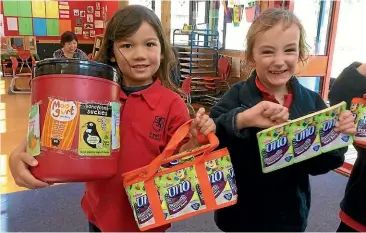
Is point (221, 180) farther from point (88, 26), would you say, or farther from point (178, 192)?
point (88, 26)

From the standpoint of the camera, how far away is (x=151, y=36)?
839 mm

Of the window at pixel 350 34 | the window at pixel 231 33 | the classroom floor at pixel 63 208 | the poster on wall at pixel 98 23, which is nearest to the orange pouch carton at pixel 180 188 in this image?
the classroom floor at pixel 63 208

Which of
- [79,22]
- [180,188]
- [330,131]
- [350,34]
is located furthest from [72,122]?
[79,22]

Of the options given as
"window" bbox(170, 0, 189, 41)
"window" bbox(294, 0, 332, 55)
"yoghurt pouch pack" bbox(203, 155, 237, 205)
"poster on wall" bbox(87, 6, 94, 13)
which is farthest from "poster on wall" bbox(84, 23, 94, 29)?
"yoghurt pouch pack" bbox(203, 155, 237, 205)

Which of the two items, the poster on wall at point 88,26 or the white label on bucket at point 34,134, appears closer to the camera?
the white label on bucket at point 34,134

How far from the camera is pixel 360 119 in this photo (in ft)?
2.65

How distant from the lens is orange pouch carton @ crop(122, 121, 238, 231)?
0.70 metres

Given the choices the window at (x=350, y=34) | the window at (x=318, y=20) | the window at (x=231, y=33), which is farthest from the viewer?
the window at (x=231, y=33)

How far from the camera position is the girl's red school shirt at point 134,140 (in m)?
0.82

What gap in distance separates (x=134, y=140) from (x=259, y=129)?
0.96 feet

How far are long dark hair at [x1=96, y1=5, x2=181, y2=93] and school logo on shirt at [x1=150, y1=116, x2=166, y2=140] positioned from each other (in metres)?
0.14

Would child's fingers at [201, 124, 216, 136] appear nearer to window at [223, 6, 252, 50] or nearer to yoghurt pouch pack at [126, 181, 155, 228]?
yoghurt pouch pack at [126, 181, 155, 228]

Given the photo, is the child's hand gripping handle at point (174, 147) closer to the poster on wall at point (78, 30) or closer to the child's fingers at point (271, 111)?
the child's fingers at point (271, 111)

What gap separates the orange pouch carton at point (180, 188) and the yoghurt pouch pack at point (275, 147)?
0.30 ft
